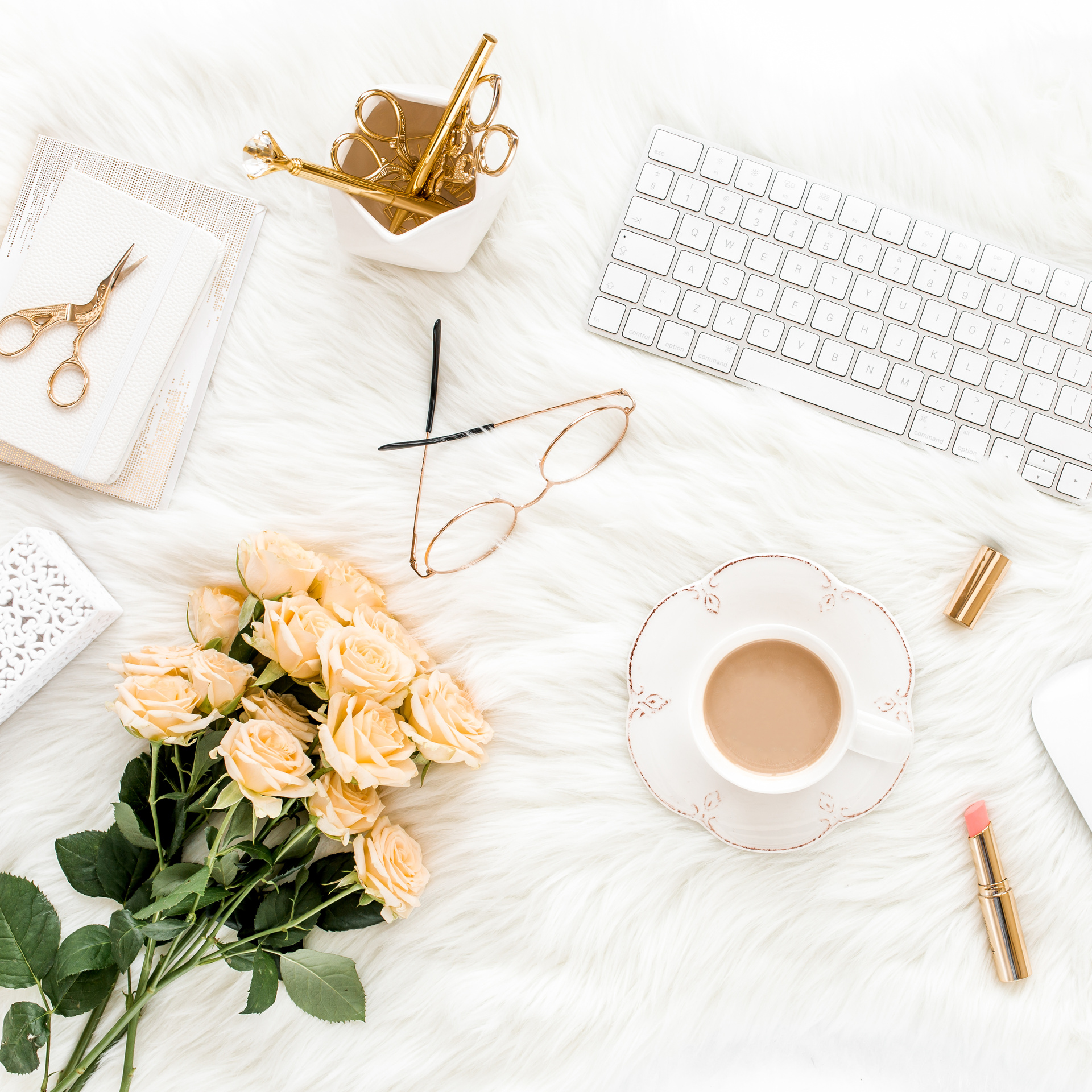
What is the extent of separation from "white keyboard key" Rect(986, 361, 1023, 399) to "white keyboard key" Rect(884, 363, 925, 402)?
0.18 feet

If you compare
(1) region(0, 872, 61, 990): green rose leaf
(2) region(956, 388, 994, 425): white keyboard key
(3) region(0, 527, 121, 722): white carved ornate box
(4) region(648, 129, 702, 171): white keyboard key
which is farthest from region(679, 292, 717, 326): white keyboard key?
(1) region(0, 872, 61, 990): green rose leaf

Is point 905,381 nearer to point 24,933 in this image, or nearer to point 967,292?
point 967,292

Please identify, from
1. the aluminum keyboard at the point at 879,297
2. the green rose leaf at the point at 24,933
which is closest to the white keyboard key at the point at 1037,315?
the aluminum keyboard at the point at 879,297

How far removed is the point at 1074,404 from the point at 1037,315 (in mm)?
80

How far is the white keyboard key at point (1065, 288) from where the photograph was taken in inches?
26.8

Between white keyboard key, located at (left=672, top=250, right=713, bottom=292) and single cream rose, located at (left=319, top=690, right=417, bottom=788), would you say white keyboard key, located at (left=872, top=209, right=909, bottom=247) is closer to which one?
white keyboard key, located at (left=672, top=250, right=713, bottom=292)

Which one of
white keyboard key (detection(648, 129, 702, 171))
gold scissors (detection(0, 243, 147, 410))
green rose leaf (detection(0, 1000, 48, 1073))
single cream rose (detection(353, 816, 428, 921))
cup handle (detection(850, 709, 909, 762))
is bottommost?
green rose leaf (detection(0, 1000, 48, 1073))

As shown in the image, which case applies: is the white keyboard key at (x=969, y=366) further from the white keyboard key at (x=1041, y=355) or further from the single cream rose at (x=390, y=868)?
the single cream rose at (x=390, y=868)

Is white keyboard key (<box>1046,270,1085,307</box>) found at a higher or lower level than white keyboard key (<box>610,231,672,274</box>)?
higher

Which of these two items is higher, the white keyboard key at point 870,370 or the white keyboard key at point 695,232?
the white keyboard key at point 695,232

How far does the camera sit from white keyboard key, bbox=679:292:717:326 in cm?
69

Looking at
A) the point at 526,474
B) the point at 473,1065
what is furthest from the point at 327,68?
the point at 473,1065

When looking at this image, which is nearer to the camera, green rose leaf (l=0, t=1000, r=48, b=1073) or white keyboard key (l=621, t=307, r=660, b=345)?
green rose leaf (l=0, t=1000, r=48, b=1073)

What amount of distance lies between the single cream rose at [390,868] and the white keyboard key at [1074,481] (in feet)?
2.01
